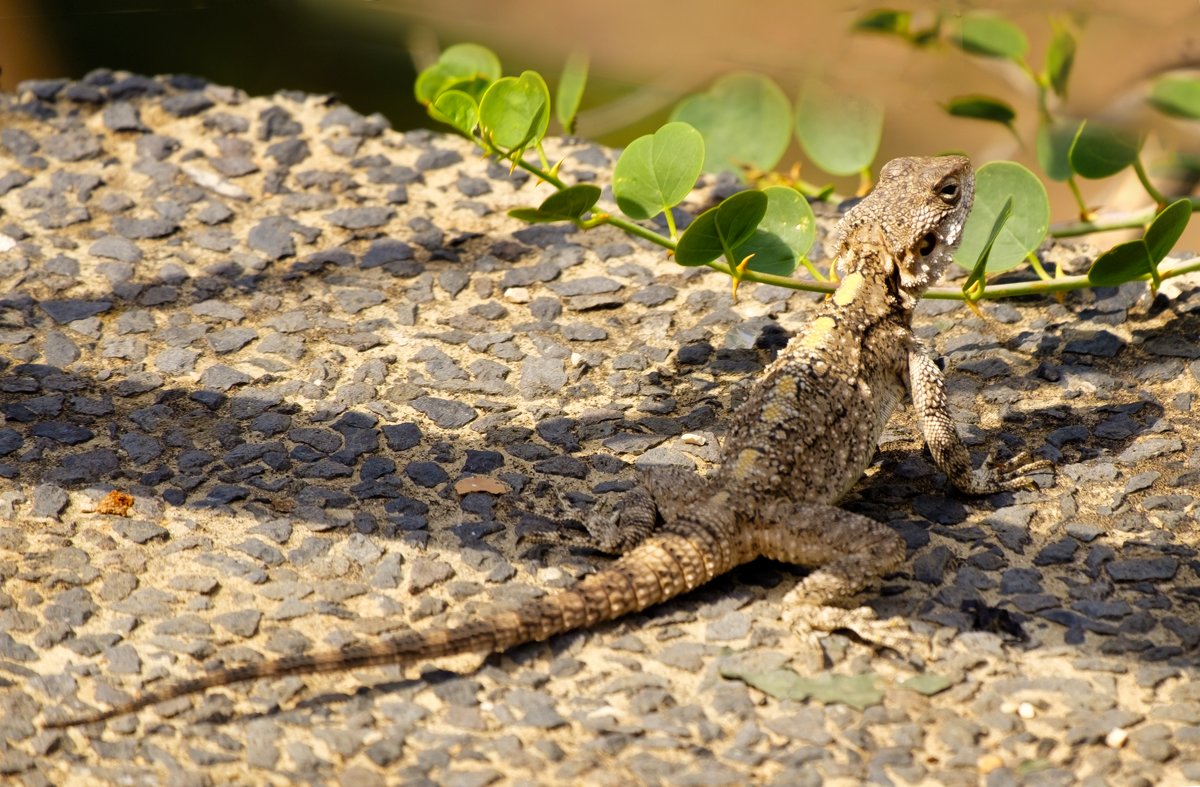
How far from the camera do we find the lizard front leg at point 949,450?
4.25 meters

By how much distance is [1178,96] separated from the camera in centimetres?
455

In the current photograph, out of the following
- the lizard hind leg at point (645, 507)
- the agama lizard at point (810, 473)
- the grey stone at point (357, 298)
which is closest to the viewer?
the agama lizard at point (810, 473)

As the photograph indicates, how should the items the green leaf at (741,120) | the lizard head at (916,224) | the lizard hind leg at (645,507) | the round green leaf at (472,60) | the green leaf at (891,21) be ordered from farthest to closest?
the green leaf at (741,120), the round green leaf at (472,60), the green leaf at (891,21), the lizard head at (916,224), the lizard hind leg at (645,507)

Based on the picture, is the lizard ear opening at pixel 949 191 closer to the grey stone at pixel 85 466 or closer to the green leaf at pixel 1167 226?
the green leaf at pixel 1167 226

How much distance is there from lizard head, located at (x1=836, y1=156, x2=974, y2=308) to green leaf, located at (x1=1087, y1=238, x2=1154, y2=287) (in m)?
0.54

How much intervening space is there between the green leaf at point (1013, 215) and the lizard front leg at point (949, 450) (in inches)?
26.2

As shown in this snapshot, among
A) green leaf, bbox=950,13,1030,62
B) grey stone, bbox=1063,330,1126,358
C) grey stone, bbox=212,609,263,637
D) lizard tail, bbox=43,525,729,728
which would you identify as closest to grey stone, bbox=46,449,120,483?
grey stone, bbox=212,609,263,637

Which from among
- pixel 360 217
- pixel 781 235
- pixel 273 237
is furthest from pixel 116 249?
pixel 781 235

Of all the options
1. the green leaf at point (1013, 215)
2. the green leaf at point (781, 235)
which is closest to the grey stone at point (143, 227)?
the green leaf at point (781, 235)

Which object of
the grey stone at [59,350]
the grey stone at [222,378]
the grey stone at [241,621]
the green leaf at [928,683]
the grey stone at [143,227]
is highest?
the green leaf at [928,683]

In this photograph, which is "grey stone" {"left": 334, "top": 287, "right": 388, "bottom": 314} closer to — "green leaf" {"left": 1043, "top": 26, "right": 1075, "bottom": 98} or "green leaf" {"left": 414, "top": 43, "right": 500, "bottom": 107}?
"green leaf" {"left": 414, "top": 43, "right": 500, "bottom": 107}

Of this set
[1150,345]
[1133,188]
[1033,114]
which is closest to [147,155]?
[1033,114]

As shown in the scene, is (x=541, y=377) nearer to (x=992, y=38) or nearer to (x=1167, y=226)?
(x=1167, y=226)

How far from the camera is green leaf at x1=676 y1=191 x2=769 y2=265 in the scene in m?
4.34
